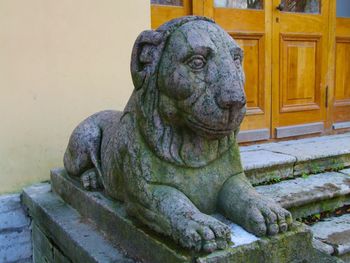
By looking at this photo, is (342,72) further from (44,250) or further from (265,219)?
(44,250)

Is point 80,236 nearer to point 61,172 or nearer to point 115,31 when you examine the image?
point 61,172

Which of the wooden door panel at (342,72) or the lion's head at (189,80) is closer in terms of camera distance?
the lion's head at (189,80)

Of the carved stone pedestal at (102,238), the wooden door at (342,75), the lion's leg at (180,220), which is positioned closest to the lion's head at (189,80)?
the lion's leg at (180,220)

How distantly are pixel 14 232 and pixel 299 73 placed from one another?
3091 mm

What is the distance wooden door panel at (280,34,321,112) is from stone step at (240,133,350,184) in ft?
1.66

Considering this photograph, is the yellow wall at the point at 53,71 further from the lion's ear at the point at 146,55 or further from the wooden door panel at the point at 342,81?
the wooden door panel at the point at 342,81

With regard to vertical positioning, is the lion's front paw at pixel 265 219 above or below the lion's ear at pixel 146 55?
below

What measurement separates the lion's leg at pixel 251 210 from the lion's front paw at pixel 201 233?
145mm

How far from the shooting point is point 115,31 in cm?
322

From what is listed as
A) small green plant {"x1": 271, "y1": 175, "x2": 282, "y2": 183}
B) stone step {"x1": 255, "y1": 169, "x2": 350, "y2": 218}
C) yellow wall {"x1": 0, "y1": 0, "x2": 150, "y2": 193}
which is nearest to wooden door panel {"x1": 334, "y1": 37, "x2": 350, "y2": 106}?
stone step {"x1": 255, "y1": 169, "x2": 350, "y2": 218}

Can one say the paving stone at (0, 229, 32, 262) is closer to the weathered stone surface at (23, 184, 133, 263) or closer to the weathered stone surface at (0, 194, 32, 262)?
the weathered stone surface at (0, 194, 32, 262)

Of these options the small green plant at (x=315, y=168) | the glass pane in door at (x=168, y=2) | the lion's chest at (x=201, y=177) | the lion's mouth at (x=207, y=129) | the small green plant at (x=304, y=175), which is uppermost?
the glass pane in door at (x=168, y=2)

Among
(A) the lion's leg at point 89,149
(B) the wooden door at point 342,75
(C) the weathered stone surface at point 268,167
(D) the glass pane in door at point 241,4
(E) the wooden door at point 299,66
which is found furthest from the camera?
(B) the wooden door at point 342,75

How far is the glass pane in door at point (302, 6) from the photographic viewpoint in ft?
14.0
